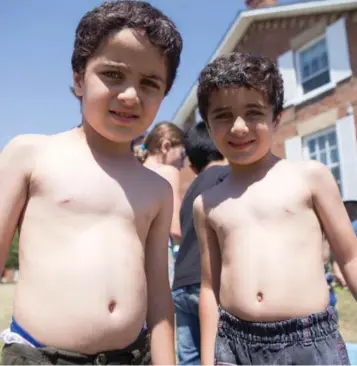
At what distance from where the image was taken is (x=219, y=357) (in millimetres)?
1871

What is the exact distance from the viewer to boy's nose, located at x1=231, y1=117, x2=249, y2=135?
2000 mm

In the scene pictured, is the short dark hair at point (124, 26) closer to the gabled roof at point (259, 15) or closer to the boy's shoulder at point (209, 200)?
the boy's shoulder at point (209, 200)

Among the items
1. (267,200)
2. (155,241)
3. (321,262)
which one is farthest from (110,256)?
(321,262)

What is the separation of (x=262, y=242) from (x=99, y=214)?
2.36ft

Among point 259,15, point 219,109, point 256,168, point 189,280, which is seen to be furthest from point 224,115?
point 259,15

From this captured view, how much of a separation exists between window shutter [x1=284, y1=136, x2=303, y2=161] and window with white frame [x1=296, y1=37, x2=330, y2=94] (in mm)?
1198

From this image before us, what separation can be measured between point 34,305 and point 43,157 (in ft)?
1.62

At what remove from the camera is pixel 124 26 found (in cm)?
167

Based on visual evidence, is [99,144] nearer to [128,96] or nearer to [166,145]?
[128,96]

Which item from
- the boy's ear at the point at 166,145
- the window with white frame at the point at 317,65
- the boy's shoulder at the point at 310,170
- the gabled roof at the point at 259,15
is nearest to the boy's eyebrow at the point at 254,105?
the boy's shoulder at the point at 310,170

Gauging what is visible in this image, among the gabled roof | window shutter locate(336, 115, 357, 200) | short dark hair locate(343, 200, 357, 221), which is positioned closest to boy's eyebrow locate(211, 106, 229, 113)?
short dark hair locate(343, 200, 357, 221)

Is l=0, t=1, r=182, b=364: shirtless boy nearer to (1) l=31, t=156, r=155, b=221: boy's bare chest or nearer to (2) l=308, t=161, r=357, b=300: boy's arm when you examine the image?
(1) l=31, t=156, r=155, b=221: boy's bare chest

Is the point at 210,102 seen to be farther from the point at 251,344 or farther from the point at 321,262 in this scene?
the point at 251,344

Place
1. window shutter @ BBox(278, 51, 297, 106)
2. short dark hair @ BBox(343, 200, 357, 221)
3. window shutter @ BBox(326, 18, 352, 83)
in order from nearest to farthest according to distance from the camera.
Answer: short dark hair @ BBox(343, 200, 357, 221), window shutter @ BBox(326, 18, 352, 83), window shutter @ BBox(278, 51, 297, 106)
